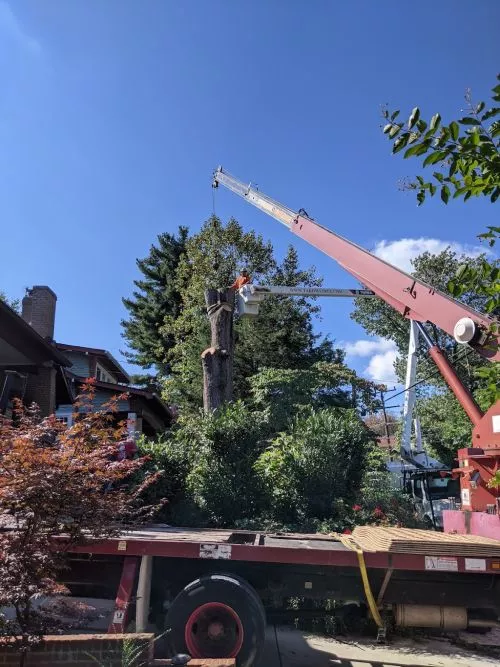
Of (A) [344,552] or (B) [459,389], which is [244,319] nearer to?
(B) [459,389]

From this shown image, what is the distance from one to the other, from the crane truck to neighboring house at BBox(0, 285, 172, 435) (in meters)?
2.44

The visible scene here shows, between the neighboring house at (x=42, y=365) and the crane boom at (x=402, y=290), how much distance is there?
4.78 meters

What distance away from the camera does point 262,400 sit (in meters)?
18.0

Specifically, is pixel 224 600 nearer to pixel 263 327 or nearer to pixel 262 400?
pixel 262 400

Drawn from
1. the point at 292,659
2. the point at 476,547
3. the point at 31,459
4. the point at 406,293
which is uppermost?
the point at 406,293

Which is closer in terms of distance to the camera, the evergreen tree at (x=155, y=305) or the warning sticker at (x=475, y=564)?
the warning sticker at (x=475, y=564)

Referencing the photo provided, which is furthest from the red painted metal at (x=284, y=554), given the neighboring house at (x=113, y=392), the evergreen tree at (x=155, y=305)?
the evergreen tree at (x=155, y=305)

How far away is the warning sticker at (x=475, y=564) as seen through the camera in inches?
199

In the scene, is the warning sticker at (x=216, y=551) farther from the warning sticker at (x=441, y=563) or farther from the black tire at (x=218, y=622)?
the warning sticker at (x=441, y=563)

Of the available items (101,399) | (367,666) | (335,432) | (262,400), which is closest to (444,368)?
(335,432)

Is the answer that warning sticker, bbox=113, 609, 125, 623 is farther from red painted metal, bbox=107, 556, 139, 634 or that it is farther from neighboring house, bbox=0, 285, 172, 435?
neighboring house, bbox=0, 285, 172, 435

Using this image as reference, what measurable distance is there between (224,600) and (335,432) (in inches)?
234

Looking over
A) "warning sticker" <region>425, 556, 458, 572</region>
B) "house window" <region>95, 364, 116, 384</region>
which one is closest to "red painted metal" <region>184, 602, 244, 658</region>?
"warning sticker" <region>425, 556, 458, 572</region>

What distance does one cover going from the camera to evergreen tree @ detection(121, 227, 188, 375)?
116 feet
